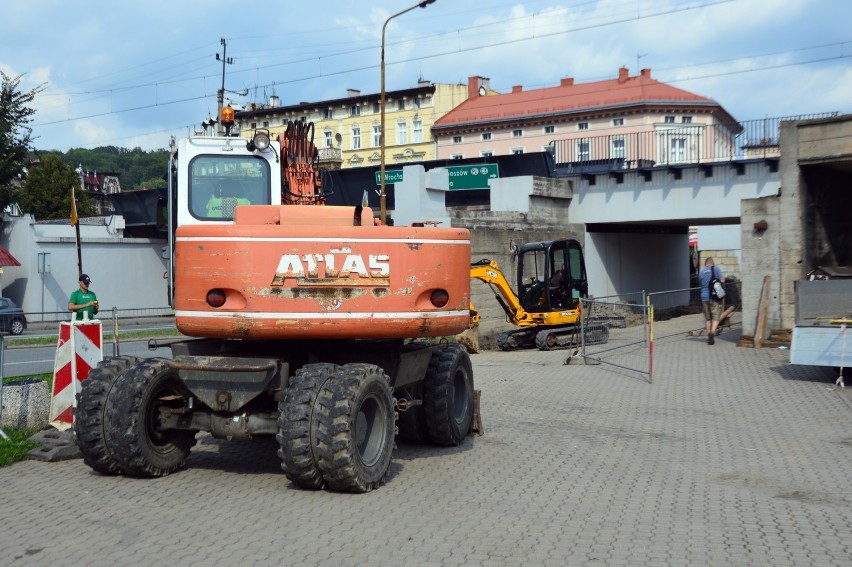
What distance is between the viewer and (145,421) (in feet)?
26.2

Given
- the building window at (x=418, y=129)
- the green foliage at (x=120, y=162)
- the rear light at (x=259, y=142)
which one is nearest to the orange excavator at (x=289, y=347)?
the rear light at (x=259, y=142)

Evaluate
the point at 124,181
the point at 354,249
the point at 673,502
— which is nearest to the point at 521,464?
the point at 673,502

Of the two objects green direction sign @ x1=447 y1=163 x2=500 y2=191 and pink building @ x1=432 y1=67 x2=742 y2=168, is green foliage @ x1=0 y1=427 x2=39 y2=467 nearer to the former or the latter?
green direction sign @ x1=447 y1=163 x2=500 y2=191

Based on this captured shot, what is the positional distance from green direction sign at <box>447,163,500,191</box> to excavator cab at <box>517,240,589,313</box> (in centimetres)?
799

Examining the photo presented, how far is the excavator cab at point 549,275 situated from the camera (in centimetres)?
2238

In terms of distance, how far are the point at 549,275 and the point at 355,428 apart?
15406mm

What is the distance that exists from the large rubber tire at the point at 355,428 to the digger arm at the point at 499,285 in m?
13.8

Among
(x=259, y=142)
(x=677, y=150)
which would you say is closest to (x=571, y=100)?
(x=677, y=150)

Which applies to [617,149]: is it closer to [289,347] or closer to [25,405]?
[25,405]

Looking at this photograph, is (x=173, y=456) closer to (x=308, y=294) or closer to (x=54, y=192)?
(x=308, y=294)

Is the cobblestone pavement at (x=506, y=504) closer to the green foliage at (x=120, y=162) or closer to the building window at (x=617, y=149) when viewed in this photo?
the building window at (x=617, y=149)

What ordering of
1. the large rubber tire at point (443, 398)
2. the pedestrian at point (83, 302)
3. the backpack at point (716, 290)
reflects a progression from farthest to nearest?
the backpack at point (716, 290) → the pedestrian at point (83, 302) → the large rubber tire at point (443, 398)

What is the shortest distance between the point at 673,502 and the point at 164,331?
73.6 feet

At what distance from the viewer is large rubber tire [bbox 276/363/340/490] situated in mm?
7328
